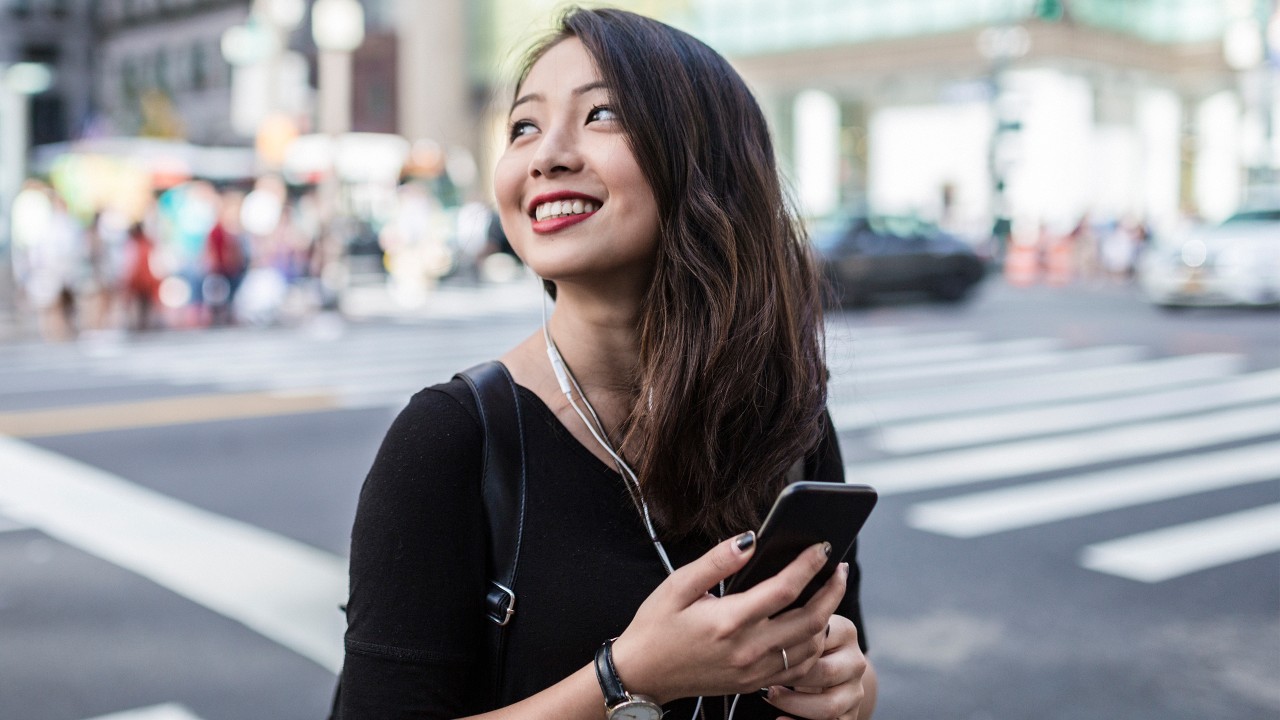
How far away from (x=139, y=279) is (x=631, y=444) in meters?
18.6

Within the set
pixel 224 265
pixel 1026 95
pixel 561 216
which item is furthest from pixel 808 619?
pixel 1026 95

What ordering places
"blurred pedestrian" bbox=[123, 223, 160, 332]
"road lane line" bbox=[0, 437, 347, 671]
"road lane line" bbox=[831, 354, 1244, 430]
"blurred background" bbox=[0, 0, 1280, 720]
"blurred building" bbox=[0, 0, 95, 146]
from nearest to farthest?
"blurred background" bbox=[0, 0, 1280, 720] < "road lane line" bbox=[0, 437, 347, 671] < "road lane line" bbox=[831, 354, 1244, 430] < "blurred pedestrian" bbox=[123, 223, 160, 332] < "blurred building" bbox=[0, 0, 95, 146]

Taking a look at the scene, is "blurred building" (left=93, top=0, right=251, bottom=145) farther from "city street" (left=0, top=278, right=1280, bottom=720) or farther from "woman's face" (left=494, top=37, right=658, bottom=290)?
"woman's face" (left=494, top=37, right=658, bottom=290)

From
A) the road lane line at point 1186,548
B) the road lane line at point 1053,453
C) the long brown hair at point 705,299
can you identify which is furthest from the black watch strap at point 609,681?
the road lane line at point 1053,453

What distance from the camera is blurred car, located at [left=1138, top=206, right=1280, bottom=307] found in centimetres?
1950

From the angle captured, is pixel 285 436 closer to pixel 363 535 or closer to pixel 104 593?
pixel 104 593

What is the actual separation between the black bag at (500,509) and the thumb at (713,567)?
24cm

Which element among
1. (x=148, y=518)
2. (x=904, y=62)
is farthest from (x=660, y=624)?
(x=904, y=62)

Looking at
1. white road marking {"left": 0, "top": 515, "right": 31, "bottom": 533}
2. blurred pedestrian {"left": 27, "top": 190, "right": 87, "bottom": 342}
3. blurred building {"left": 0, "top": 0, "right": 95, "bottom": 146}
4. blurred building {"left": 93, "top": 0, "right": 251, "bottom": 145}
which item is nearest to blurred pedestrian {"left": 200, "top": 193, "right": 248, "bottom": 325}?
blurred pedestrian {"left": 27, "top": 190, "right": 87, "bottom": 342}

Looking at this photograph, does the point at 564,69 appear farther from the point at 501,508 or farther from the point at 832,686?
the point at 832,686

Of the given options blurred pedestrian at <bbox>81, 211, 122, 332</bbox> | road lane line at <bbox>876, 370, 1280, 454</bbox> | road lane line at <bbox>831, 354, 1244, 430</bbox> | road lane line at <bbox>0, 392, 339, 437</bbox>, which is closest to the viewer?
road lane line at <bbox>876, 370, 1280, 454</bbox>

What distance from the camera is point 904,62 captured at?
128 feet

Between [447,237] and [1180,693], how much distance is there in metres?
27.4

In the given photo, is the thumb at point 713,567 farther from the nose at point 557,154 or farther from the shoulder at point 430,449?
the nose at point 557,154
